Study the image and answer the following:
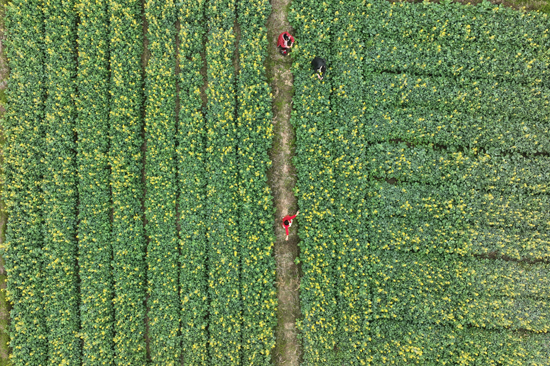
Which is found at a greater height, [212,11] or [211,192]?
[212,11]

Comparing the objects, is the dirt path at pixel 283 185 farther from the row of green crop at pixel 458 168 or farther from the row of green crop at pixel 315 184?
the row of green crop at pixel 458 168

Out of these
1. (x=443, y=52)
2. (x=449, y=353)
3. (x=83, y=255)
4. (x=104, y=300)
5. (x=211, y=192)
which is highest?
(x=443, y=52)

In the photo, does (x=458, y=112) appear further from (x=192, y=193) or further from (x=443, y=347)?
(x=192, y=193)

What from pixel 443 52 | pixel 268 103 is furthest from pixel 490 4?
pixel 268 103

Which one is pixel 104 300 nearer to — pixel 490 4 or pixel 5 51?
pixel 5 51

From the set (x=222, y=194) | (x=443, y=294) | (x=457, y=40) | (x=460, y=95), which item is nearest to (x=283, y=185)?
(x=222, y=194)

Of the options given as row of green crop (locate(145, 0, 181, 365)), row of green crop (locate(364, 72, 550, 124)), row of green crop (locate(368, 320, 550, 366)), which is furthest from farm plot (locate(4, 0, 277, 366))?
row of green crop (locate(364, 72, 550, 124))
